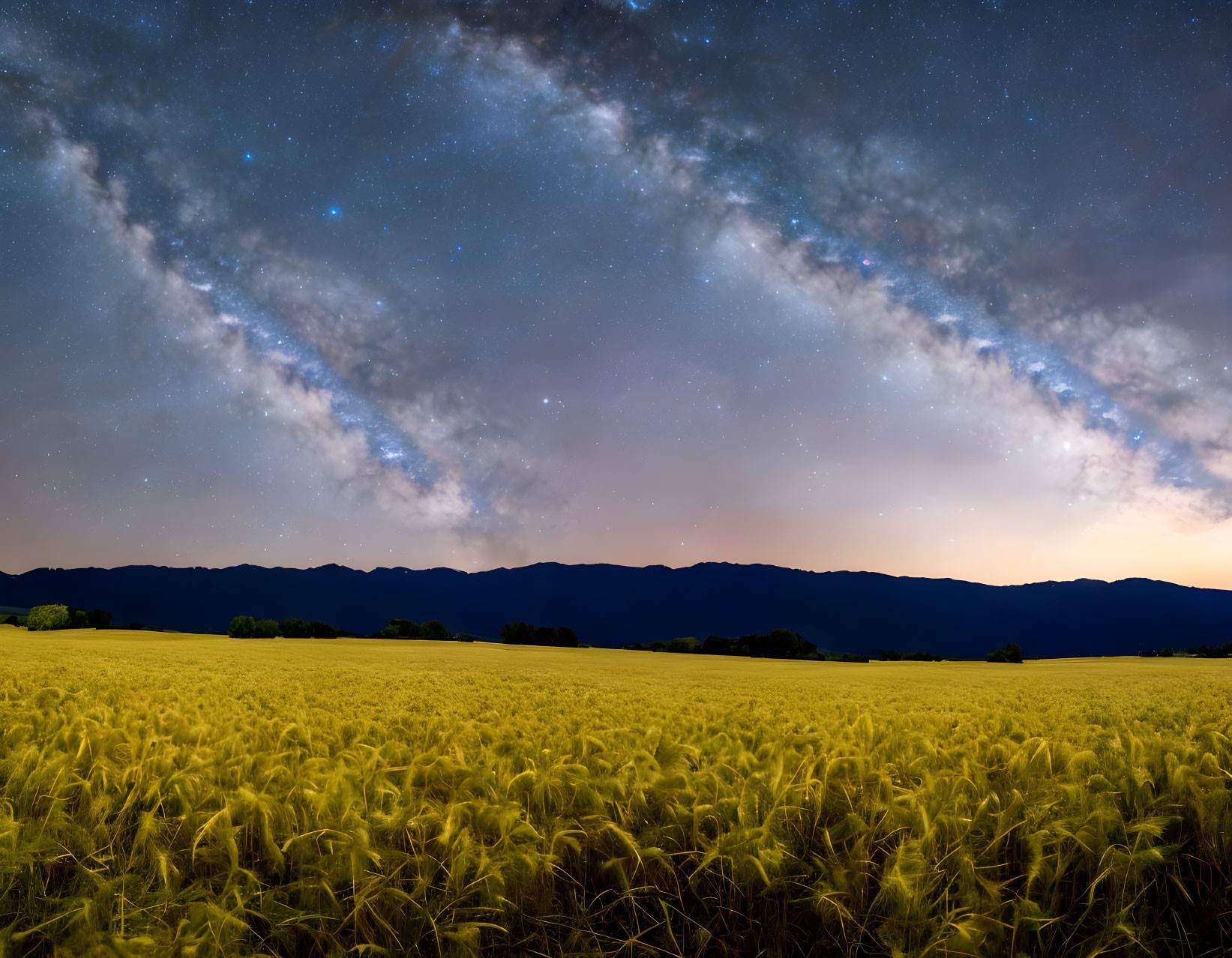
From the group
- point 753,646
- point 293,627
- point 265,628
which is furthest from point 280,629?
point 753,646

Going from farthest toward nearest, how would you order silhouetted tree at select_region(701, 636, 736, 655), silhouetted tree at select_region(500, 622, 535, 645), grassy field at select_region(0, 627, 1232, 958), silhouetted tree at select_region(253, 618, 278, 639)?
silhouetted tree at select_region(500, 622, 535, 645), silhouetted tree at select_region(701, 636, 736, 655), silhouetted tree at select_region(253, 618, 278, 639), grassy field at select_region(0, 627, 1232, 958)

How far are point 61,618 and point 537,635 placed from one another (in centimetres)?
5288

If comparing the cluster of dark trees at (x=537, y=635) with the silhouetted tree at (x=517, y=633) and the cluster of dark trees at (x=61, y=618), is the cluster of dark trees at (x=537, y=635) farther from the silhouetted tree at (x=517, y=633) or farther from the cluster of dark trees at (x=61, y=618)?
the cluster of dark trees at (x=61, y=618)

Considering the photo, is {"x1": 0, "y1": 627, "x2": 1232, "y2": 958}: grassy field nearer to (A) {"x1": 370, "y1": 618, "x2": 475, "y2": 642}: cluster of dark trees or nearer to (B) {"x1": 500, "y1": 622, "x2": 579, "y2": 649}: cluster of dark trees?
(B) {"x1": 500, "y1": 622, "x2": 579, "y2": 649}: cluster of dark trees

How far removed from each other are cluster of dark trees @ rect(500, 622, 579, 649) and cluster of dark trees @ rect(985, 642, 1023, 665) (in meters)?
43.1

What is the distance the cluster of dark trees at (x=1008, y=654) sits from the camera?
188ft

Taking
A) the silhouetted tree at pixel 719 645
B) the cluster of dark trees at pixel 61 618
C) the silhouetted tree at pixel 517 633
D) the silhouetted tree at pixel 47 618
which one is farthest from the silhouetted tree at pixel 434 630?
the silhouetted tree at pixel 47 618

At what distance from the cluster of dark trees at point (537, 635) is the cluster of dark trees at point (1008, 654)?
43.1m

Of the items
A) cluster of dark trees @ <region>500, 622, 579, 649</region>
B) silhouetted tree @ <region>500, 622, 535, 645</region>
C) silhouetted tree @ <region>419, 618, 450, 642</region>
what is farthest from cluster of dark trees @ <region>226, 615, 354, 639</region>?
cluster of dark trees @ <region>500, 622, 579, 649</region>

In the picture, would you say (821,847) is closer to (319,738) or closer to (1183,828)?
(1183,828)

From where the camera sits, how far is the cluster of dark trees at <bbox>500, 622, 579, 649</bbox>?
68.7 metres

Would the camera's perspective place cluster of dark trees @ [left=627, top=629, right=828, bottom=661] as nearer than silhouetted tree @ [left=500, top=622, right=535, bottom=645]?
Yes

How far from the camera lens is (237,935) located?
7.03 ft

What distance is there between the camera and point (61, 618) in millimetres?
65312
